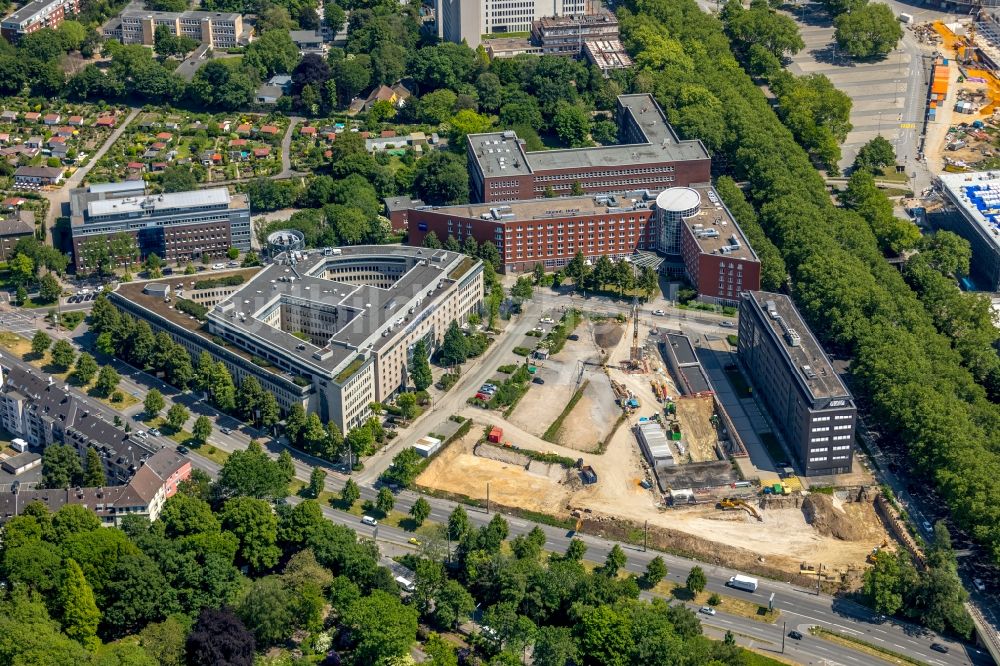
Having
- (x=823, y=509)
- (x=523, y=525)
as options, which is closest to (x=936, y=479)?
(x=823, y=509)

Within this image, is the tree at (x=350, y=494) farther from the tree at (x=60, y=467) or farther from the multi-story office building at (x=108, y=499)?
the tree at (x=60, y=467)

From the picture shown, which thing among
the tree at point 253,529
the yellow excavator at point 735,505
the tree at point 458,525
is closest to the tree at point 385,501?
the tree at point 458,525

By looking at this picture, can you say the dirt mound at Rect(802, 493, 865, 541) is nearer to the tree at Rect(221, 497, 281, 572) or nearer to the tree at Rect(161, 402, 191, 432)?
the tree at Rect(221, 497, 281, 572)

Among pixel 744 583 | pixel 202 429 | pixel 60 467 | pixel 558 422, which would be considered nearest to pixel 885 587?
pixel 744 583

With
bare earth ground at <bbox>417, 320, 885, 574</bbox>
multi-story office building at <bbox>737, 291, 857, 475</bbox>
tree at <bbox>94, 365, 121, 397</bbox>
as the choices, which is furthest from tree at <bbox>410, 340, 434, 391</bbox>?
multi-story office building at <bbox>737, 291, 857, 475</bbox>

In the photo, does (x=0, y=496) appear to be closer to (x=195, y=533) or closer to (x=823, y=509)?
(x=195, y=533)

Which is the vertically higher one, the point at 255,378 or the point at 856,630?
the point at 255,378
